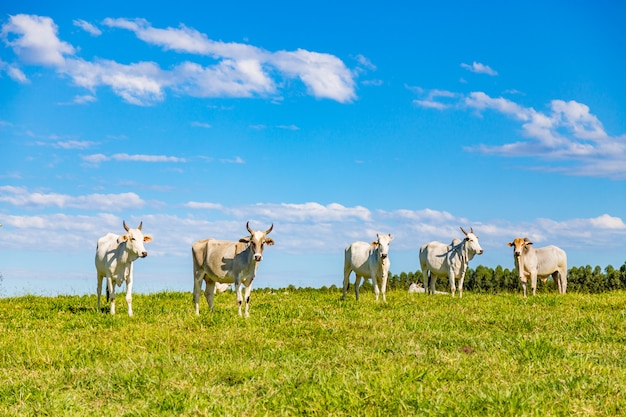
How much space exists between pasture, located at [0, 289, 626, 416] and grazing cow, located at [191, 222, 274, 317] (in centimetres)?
85

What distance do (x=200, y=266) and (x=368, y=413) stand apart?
11.0m

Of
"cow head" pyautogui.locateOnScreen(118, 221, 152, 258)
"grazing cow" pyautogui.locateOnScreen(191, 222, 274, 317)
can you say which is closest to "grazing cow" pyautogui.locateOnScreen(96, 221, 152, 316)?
"cow head" pyautogui.locateOnScreen(118, 221, 152, 258)

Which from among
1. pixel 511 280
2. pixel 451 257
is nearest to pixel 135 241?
pixel 451 257

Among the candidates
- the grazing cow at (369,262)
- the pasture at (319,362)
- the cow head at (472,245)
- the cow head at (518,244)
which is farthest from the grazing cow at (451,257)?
the pasture at (319,362)

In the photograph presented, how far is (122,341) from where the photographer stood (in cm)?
1334

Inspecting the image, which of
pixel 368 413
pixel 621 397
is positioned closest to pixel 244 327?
pixel 368 413

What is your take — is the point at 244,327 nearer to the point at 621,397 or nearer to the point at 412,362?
the point at 412,362

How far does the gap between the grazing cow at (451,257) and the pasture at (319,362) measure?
7333 millimetres

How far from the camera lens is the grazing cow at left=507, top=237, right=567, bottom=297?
27156 mm

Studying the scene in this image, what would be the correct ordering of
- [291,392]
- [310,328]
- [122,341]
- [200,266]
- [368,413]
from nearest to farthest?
[368,413] → [291,392] → [122,341] → [310,328] → [200,266]

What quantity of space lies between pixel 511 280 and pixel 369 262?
51.0ft

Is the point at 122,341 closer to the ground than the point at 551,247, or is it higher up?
closer to the ground

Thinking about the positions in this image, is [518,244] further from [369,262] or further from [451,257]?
[369,262]

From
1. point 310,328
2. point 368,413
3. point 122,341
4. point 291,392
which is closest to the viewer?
point 368,413
